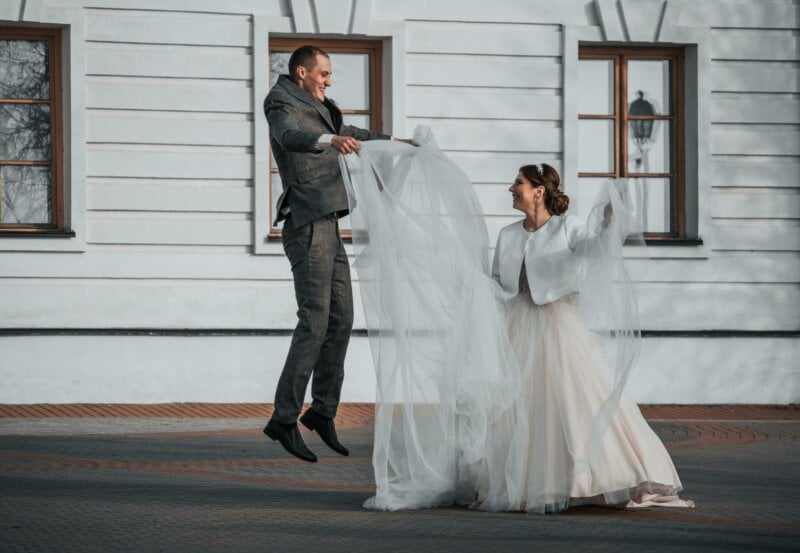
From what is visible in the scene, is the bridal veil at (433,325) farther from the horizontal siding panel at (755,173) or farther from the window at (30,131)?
the horizontal siding panel at (755,173)

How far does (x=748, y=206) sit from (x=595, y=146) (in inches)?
58.7

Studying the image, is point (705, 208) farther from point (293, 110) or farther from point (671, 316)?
point (293, 110)

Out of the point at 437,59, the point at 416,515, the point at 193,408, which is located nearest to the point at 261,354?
the point at 193,408

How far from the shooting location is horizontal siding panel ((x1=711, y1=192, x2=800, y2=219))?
13.6m

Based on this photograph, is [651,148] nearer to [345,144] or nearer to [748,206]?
[748,206]

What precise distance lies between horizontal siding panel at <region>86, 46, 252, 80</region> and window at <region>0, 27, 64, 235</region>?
441 mm

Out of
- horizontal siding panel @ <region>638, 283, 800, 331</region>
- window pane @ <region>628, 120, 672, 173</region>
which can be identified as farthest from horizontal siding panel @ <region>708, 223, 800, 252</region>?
window pane @ <region>628, 120, 672, 173</region>

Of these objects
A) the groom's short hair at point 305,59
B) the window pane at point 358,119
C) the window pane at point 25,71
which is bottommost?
the groom's short hair at point 305,59

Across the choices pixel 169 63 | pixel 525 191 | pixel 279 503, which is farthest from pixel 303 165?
pixel 169 63

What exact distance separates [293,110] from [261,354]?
488cm

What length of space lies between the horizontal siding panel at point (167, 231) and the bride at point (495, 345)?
5286 mm

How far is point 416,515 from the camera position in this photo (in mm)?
6504

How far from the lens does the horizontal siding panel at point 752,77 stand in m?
13.6

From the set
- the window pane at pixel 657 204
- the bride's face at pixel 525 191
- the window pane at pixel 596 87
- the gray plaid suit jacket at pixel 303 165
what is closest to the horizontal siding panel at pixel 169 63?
the window pane at pixel 596 87
